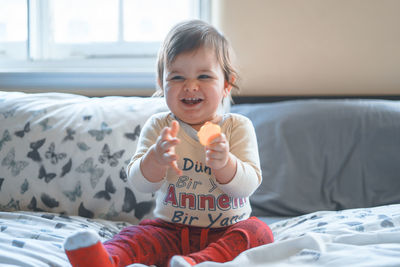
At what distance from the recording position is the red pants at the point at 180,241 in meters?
0.90

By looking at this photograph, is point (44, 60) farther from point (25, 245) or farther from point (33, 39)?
point (25, 245)

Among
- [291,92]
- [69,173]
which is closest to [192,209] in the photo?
[69,173]

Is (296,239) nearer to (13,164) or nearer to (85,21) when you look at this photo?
(13,164)

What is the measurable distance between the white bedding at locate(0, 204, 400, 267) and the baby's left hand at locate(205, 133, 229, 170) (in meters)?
0.19

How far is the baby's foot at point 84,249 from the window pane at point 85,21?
1.51 meters

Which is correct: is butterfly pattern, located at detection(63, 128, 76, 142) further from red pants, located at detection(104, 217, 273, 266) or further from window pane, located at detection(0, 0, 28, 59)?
window pane, located at detection(0, 0, 28, 59)

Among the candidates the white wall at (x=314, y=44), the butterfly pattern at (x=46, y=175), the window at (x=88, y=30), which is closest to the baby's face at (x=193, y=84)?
the butterfly pattern at (x=46, y=175)

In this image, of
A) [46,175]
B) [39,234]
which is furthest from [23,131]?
[39,234]

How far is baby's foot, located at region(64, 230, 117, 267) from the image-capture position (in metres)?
0.76

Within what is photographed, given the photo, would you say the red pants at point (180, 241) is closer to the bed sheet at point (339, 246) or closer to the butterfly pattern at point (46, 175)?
the bed sheet at point (339, 246)

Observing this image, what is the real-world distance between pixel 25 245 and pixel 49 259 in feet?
0.29

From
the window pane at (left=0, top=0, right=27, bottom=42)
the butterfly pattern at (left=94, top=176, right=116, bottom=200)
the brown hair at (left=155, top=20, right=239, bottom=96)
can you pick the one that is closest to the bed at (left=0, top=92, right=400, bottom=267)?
the butterfly pattern at (left=94, top=176, right=116, bottom=200)

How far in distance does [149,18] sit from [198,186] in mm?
1307

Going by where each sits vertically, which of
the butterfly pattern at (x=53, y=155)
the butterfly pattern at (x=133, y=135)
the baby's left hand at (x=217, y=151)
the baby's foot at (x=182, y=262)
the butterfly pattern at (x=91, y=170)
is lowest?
the baby's foot at (x=182, y=262)
